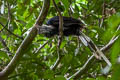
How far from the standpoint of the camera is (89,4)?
5.70ft

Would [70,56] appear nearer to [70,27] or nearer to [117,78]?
[70,27]

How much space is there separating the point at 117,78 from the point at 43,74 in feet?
3.02

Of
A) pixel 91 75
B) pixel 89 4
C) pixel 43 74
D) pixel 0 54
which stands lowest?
pixel 91 75

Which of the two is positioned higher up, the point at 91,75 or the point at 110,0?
the point at 110,0

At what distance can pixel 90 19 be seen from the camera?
69.0 inches

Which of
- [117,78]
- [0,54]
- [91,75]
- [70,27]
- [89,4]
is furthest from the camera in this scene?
[89,4]

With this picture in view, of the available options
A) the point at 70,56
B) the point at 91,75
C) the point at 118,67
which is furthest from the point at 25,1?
the point at 118,67

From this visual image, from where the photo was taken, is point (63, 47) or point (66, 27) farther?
point (63, 47)

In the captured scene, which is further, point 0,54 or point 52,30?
point 52,30

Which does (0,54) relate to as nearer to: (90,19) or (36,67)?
(36,67)

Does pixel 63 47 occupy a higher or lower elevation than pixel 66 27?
lower

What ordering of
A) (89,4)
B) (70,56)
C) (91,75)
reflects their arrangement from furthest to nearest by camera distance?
1. (89,4)
2. (91,75)
3. (70,56)

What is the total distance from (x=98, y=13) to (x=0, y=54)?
86cm

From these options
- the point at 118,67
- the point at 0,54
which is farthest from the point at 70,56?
the point at 118,67
